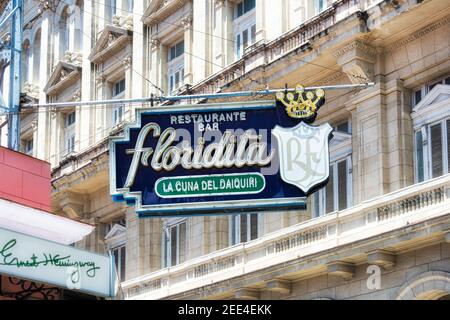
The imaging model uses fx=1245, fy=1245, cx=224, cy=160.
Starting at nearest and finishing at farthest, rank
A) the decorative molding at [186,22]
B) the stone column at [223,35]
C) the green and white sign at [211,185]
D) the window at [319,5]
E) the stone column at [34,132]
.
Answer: the green and white sign at [211,185]
the window at [319,5]
the stone column at [223,35]
the decorative molding at [186,22]
the stone column at [34,132]

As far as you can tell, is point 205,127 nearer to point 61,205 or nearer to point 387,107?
point 387,107

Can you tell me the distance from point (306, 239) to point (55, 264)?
12648 mm

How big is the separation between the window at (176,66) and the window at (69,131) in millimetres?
6359

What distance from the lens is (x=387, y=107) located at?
31891mm

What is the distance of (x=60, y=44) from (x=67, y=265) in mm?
29362

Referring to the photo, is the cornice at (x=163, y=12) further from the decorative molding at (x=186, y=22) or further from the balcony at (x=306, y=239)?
the balcony at (x=306, y=239)

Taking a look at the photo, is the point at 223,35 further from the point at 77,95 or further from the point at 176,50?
the point at 77,95

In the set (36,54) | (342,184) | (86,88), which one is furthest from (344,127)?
(36,54)

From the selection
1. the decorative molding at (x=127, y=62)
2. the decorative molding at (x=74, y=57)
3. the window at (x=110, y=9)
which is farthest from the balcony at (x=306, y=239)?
the window at (x=110, y=9)

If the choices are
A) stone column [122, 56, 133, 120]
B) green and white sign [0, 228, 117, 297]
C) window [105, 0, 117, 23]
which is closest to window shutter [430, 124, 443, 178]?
green and white sign [0, 228, 117, 297]

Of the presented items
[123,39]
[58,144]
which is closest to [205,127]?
[123,39]

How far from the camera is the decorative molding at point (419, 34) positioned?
3037 centimetres

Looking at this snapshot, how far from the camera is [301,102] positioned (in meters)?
22.5

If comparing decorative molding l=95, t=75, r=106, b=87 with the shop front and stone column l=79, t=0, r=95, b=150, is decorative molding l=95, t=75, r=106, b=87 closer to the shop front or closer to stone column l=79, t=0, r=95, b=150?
stone column l=79, t=0, r=95, b=150
